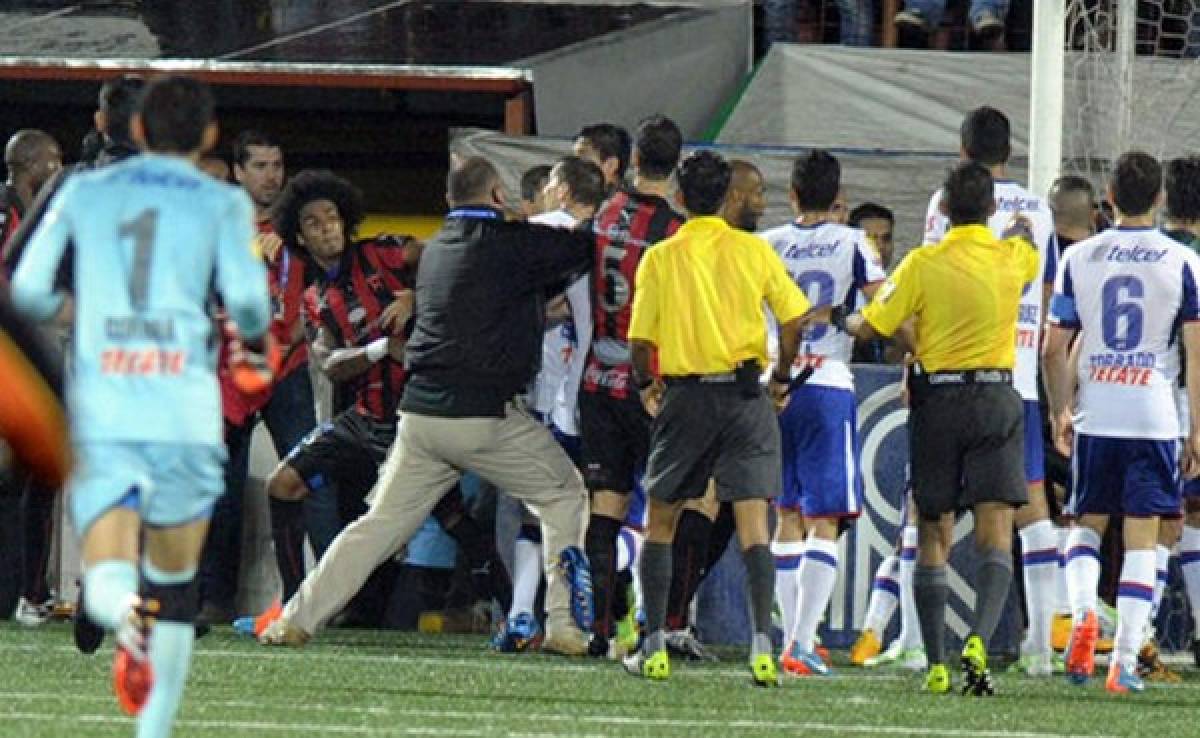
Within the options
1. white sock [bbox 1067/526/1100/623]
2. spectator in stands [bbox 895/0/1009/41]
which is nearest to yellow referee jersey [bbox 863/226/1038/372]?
white sock [bbox 1067/526/1100/623]

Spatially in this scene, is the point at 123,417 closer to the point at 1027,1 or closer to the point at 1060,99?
the point at 1060,99

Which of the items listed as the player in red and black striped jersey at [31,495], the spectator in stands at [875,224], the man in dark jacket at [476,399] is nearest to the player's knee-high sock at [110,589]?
the man in dark jacket at [476,399]

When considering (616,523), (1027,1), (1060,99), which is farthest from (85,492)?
(1027,1)

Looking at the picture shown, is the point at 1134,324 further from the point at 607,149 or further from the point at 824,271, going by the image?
the point at 607,149

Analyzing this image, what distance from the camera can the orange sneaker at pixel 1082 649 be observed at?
11.8m

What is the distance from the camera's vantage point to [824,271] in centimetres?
1198

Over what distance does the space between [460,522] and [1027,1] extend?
7691 millimetres

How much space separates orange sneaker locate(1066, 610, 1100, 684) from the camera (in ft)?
38.7

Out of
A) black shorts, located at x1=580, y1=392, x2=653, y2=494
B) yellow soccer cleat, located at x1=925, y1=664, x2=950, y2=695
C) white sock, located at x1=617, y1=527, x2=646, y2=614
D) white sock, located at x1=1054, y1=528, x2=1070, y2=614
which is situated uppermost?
black shorts, located at x1=580, y1=392, x2=653, y2=494

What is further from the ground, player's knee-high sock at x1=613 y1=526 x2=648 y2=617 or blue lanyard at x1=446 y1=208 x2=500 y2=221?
blue lanyard at x1=446 y1=208 x2=500 y2=221

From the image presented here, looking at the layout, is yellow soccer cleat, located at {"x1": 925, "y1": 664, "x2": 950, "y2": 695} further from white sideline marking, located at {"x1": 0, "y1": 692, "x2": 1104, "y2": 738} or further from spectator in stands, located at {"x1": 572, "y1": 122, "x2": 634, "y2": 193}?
spectator in stands, located at {"x1": 572, "y1": 122, "x2": 634, "y2": 193}

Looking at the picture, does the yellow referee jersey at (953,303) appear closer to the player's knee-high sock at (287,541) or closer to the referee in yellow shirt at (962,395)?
the referee in yellow shirt at (962,395)

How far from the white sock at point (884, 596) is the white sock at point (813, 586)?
26.7 inches

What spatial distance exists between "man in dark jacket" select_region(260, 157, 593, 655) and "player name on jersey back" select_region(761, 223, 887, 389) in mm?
812
